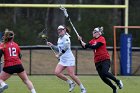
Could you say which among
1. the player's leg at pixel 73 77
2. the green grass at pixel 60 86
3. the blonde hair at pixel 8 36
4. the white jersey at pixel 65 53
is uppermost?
the blonde hair at pixel 8 36

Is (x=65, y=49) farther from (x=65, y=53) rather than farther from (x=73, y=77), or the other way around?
(x=73, y=77)

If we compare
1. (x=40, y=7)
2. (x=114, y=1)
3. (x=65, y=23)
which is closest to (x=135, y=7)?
(x=114, y=1)

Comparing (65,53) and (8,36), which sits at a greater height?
(8,36)

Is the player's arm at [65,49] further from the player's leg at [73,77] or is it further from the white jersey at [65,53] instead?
the player's leg at [73,77]

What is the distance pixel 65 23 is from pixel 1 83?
43.1ft

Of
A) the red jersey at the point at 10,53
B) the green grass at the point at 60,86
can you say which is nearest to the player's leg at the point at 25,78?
the red jersey at the point at 10,53

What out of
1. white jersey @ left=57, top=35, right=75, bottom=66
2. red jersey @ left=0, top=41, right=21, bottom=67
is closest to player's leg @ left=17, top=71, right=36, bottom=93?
red jersey @ left=0, top=41, right=21, bottom=67

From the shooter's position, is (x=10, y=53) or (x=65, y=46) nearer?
(x=10, y=53)

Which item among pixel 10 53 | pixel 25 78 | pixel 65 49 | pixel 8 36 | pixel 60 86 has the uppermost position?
pixel 8 36

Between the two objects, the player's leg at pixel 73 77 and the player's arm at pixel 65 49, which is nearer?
the player's leg at pixel 73 77

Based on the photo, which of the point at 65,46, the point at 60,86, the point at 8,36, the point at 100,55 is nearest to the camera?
the point at 8,36

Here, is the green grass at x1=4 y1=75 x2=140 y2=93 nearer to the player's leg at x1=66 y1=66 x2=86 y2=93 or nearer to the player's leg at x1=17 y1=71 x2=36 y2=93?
the player's leg at x1=66 y1=66 x2=86 y2=93

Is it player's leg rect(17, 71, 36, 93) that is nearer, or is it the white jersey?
player's leg rect(17, 71, 36, 93)

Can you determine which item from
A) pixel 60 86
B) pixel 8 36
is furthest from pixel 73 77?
pixel 8 36
